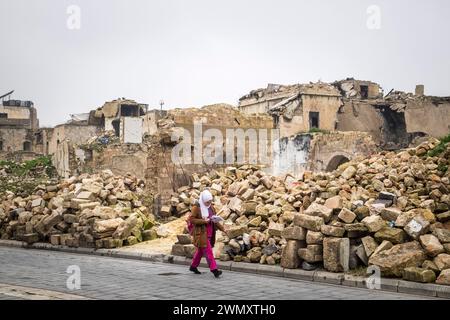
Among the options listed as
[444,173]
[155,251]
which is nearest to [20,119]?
[155,251]

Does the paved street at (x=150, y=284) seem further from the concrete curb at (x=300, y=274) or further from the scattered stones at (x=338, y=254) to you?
the scattered stones at (x=338, y=254)

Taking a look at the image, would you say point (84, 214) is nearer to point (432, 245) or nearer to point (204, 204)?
point (204, 204)

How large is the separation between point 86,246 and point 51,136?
38005 millimetres

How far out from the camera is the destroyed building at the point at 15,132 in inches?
2116

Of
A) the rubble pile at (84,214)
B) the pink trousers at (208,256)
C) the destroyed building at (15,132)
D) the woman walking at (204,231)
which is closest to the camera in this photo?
the pink trousers at (208,256)

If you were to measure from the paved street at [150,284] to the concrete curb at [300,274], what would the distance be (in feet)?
0.84

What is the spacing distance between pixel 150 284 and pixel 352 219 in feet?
12.3

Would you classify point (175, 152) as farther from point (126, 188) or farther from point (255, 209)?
point (255, 209)

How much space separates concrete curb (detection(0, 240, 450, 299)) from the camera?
8156 mm

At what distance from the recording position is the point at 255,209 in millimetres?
12469

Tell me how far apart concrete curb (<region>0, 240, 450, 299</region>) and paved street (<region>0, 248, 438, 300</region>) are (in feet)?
0.84

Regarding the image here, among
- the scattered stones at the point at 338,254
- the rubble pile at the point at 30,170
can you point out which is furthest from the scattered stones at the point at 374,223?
the rubble pile at the point at 30,170

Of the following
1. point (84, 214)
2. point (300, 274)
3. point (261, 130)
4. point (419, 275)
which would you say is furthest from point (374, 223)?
point (261, 130)

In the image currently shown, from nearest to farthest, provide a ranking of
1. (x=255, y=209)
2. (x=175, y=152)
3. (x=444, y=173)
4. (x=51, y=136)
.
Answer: (x=444, y=173), (x=255, y=209), (x=175, y=152), (x=51, y=136)
